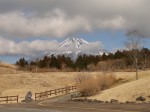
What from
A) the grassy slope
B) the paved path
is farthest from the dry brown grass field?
the paved path

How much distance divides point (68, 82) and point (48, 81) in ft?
16.1

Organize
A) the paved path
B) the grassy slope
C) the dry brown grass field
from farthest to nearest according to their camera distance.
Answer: the dry brown grass field
the grassy slope
the paved path

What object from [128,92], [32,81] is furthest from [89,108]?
[32,81]

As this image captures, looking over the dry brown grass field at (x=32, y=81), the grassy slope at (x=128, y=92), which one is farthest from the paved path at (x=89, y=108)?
the dry brown grass field at (x=32, y=81)

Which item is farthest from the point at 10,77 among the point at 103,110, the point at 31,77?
the point at 103,110

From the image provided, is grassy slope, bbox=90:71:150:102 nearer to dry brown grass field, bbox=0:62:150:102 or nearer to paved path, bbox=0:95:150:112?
paved path, bbox=0:95:150:112

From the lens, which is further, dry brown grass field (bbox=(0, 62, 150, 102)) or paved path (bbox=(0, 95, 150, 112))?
dry brown grass field (bbox=(0, 62, 150, 102))

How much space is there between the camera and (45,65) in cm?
14862

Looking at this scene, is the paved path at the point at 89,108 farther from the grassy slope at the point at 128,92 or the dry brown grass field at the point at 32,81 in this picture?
the dry brown grass field at the point at 32,81

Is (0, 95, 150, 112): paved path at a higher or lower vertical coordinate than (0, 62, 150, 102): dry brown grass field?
lower

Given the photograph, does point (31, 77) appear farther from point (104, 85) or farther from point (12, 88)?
point (104, 85)

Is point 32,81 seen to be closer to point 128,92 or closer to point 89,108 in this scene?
point 128,92

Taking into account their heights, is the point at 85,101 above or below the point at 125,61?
below

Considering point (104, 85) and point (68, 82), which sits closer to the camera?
point (104, 85)
